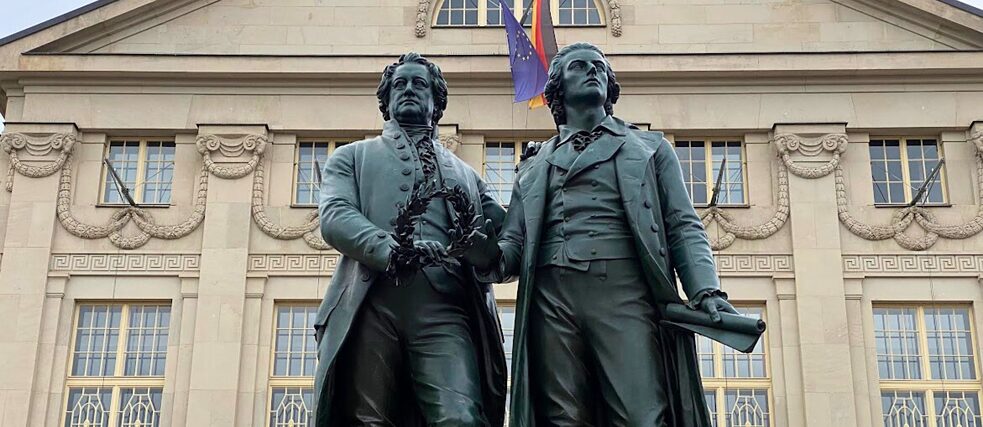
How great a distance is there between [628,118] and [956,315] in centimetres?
669

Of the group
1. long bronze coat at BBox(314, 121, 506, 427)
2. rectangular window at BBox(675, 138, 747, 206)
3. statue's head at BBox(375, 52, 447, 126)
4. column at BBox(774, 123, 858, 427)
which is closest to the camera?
long bronze coat at BBox(314, 121, 506, 427)

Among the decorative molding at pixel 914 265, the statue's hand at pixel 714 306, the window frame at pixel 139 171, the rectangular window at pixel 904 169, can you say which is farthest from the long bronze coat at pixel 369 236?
the rectangular window at pixel 904 169

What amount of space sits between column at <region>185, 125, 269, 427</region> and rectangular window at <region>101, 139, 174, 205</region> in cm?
93

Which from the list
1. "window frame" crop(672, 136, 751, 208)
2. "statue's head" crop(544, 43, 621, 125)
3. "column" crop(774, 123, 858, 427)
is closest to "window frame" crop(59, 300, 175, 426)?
"window frame" crop(672, 136, 751, 208)

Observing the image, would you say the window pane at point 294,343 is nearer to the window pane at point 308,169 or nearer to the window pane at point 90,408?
the window pane at point 308,169

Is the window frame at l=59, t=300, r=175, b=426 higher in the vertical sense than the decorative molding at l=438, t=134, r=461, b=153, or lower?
lower

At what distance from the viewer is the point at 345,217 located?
21.6ft

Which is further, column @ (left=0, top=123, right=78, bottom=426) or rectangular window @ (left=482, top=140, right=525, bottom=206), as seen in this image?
rectangular window @ (left=482, top=140, right=525, bottom=206)

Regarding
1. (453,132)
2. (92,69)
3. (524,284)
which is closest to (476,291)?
(524,284)

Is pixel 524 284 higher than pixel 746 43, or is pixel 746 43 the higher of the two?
pixel 746 43

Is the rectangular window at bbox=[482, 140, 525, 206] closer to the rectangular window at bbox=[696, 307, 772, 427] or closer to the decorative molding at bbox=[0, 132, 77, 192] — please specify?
the rectangular window at bbox=[696, 307, 772, 427]

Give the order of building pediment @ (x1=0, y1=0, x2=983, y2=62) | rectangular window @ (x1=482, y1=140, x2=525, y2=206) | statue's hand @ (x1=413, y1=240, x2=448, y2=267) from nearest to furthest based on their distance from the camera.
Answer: statue's hand @ (x1=413, y1=240, x2=448, y2=267) → rectangular window @ (x1=482, y1=140, x2=525, y2=206) → building pediment @ (x1=0, y1=0, x2=983, y2=62)

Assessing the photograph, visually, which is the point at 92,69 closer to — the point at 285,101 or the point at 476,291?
the point at 285,101

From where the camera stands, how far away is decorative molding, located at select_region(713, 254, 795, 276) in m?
26.0
